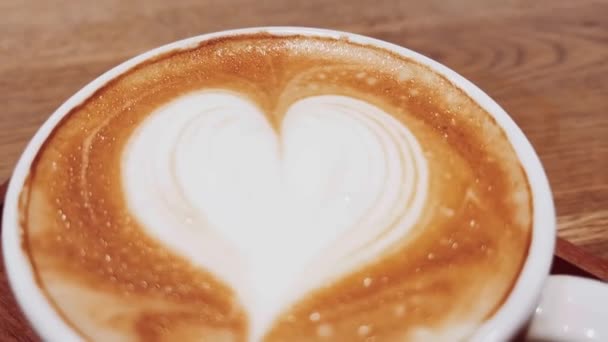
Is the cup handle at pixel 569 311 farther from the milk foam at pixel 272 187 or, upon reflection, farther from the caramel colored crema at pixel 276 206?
the milk foam at pixel 272 187

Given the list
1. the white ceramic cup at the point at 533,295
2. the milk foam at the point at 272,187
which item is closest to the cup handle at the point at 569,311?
the white ceramic cup at the point at 533,295

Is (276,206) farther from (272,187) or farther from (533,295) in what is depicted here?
(533,295)

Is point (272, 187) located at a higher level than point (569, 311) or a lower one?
higher

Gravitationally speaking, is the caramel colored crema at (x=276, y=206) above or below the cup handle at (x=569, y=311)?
above

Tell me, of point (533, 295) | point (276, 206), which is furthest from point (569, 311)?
point (276, 206)

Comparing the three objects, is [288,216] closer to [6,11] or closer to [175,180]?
[175,180]

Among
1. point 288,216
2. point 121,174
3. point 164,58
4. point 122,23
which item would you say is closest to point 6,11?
point 122,23

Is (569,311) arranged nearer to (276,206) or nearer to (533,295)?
(533,295)
